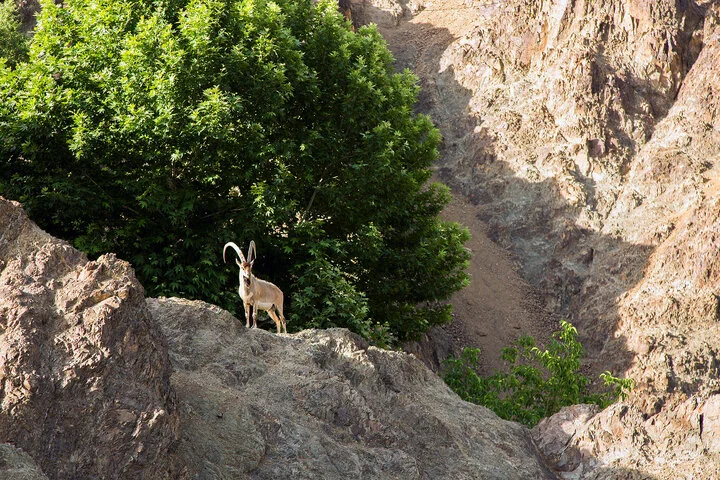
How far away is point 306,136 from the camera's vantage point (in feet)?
82.5

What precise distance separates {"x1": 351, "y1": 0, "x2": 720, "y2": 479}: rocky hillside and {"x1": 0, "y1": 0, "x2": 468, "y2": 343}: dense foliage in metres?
17.5

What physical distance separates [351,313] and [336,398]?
1077 centimetres

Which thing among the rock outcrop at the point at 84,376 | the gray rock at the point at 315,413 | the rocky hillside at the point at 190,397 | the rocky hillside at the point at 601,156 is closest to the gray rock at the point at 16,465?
the rocky hillside at the point at 190,397

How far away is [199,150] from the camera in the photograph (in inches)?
847

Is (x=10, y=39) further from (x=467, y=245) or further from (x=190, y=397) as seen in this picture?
(x=190, y=397)

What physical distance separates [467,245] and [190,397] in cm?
4111

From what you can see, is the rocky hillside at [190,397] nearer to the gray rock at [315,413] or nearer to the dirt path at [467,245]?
the gray rock at [315,413]

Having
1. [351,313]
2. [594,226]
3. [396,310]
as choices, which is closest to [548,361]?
[396,310]

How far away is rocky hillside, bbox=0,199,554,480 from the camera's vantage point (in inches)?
309

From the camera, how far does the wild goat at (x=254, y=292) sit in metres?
15.6

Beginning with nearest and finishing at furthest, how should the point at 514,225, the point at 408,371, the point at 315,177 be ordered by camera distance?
the point at 408,371 → the point at 315,177 → the point at 514,225

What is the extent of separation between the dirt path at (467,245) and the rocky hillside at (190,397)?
23.5 metres

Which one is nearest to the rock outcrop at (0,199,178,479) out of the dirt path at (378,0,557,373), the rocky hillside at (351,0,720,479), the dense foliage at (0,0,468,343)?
the dense foliage at (0,0,468,343)

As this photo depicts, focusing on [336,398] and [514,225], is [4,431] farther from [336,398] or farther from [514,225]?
[514,225]
